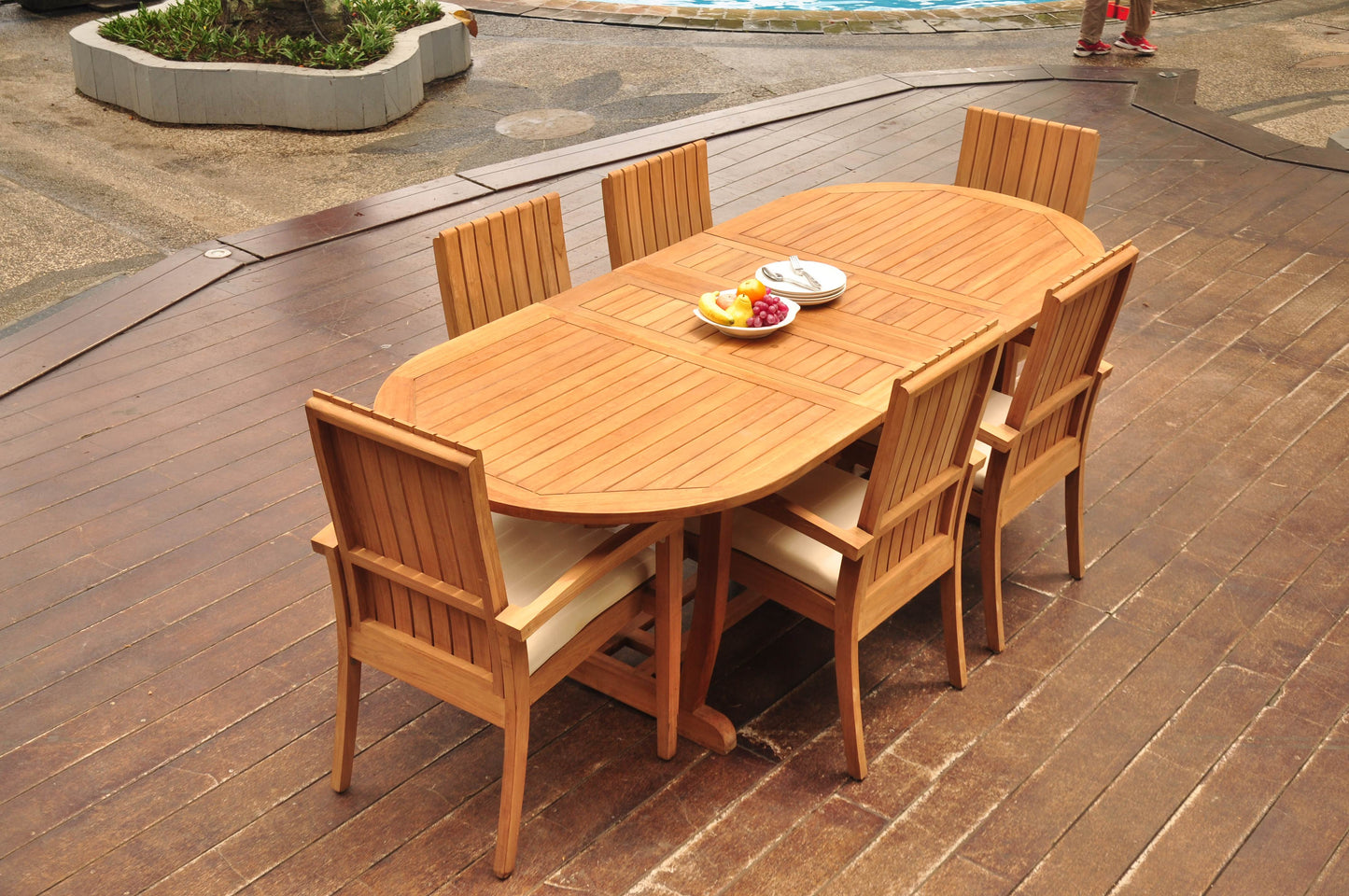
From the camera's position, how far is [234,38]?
7.53 metres

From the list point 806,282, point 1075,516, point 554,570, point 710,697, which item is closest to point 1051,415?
point 1075,516

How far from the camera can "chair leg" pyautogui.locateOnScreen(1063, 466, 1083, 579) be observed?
133 inches

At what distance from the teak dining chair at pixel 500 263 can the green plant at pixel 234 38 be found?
4497mm

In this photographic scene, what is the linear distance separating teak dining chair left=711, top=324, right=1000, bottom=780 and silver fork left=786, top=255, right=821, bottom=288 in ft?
1.70

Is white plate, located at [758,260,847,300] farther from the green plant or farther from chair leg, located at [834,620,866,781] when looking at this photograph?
the green plant

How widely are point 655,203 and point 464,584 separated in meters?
1.88

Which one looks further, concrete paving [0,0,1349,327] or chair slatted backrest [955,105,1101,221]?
concrete paving [0,0,1349,327]

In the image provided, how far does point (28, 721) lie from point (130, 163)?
4647 mm

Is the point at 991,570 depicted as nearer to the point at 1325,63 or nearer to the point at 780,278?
the point at 780,278

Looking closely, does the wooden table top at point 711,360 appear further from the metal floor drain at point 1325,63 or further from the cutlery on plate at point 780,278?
the metal floor drain at point 1325,63

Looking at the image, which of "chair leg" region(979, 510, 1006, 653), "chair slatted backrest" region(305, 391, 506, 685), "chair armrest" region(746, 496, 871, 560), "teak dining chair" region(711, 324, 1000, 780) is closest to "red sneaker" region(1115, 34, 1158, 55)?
"chair leg" region(979, 510, 1006, 653)

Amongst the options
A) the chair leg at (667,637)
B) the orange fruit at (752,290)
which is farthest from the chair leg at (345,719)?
the orange fruit at (752,290)

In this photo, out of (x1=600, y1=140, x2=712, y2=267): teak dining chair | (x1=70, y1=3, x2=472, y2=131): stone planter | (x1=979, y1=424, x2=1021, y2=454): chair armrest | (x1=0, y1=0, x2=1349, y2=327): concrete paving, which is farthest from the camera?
(x1=70, y1=3, x2=472, y2=131): stone planter

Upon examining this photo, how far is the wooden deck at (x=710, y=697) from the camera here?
2.55 m
